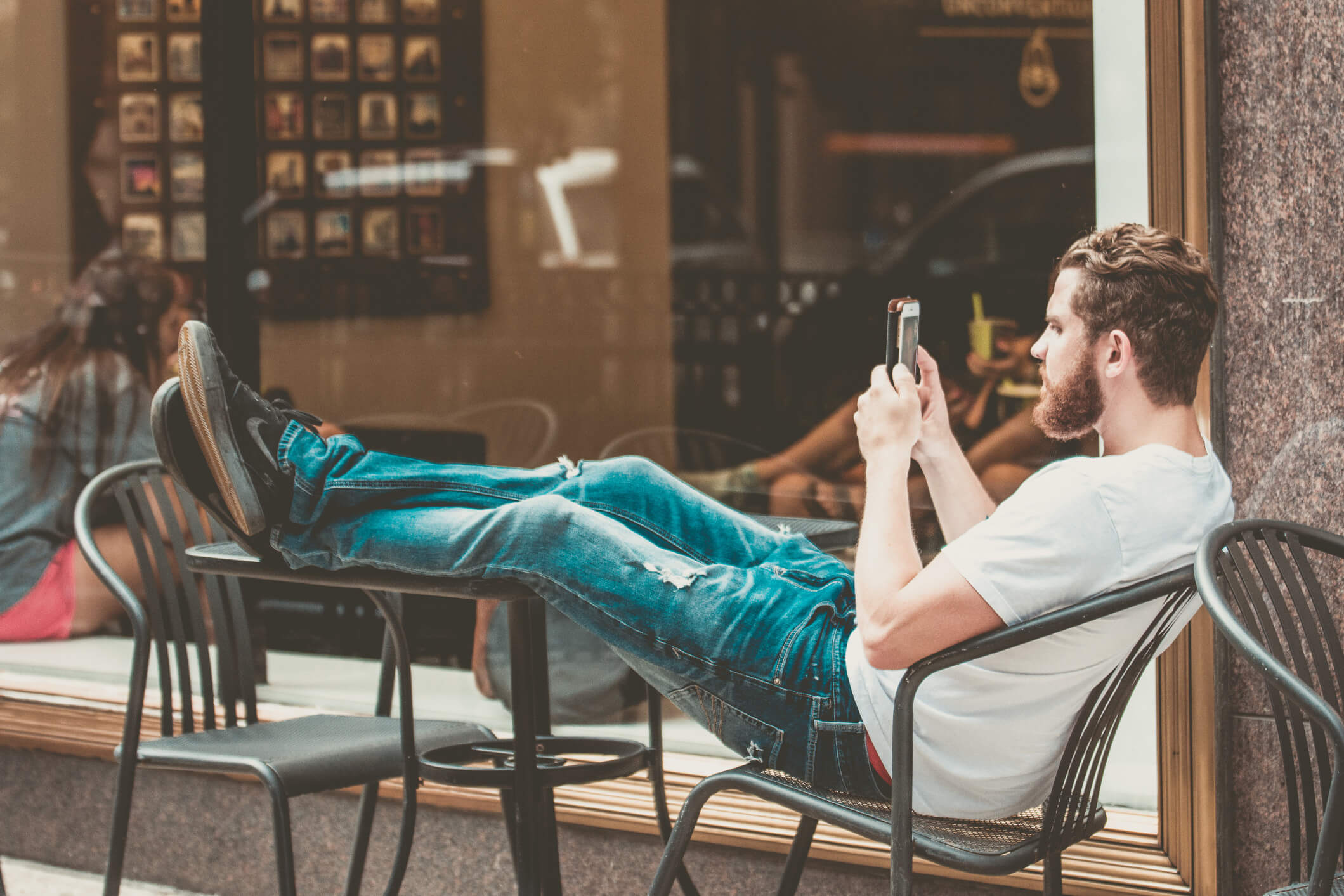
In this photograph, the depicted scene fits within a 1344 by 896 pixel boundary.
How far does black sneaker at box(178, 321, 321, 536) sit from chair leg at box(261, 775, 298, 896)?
401 mm

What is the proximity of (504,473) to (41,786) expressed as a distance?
6.92ft

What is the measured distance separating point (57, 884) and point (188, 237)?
175 cm

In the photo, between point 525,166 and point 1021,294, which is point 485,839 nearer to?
point 1021,294

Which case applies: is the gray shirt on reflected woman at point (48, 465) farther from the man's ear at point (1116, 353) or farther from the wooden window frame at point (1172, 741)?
the man's ear at point (1116, 353)

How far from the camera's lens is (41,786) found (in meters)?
3.43

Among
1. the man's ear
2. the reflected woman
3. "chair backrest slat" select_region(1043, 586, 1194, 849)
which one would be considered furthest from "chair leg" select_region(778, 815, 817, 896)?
the reflected woman

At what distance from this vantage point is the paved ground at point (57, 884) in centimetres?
322

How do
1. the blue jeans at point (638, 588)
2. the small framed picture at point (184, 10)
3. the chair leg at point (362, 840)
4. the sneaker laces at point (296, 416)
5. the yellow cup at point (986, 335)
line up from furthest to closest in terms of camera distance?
the small framed picture at point (184, 10)
the yellow cup at point (986, 335)
the chair leg at point (362, 840)
the sneaker laces at point (296, 416)
the blue jeans at point (638, 588)

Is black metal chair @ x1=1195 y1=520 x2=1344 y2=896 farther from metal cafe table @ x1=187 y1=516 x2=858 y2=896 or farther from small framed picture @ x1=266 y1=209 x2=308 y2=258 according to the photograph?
small framed picture @ x1=266 y1=209 x2=308 y2=258

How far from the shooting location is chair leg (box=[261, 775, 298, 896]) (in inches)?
77.5

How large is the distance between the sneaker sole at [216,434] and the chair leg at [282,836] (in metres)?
0.40

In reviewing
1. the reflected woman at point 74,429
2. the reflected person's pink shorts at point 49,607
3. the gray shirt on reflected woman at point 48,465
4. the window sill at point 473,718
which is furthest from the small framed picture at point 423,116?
the window sill at point 473,718

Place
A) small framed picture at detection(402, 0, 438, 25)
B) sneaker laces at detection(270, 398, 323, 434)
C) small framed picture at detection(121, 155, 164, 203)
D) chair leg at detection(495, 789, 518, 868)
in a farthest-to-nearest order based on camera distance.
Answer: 1. small framed picture at detection(402, 0, 438, 25)
2. small framed picture at detection(121, 155, 164, 203)
3. chair leg at detection(495, 789, 518, 868)
4. sneaker laces at detection(270, 398, 323, 434)

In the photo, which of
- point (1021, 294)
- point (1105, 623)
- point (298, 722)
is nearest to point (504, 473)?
point (298, 722)
